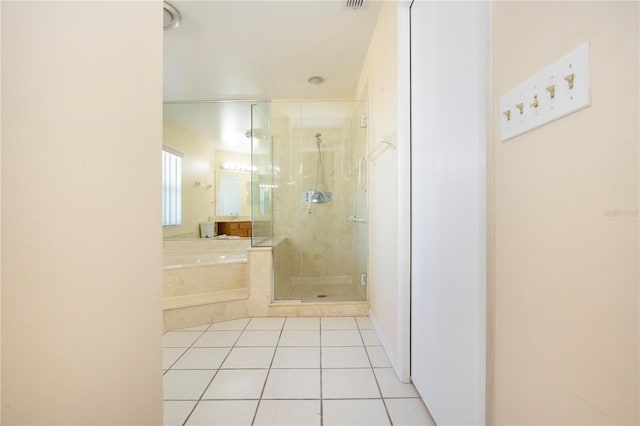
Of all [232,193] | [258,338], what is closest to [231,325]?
[258,338]

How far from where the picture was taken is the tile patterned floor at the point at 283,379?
128cm

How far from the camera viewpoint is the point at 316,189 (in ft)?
11.7

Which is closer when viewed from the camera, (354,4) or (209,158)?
(354,4)

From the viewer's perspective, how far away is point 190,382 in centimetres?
155

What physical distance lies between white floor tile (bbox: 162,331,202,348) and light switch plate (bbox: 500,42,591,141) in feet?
7.73

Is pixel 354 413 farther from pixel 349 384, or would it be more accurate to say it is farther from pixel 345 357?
pixel 345 357

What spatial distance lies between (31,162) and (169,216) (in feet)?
12.7

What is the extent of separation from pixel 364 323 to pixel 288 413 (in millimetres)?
1253

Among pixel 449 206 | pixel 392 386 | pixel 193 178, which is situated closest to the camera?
pixel 449 206

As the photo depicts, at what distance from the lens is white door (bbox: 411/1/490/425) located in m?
0.83

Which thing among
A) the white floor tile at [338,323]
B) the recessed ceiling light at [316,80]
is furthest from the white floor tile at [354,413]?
the recessed ceiling light at [316,80]

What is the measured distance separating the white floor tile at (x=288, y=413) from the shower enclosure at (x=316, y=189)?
188cm

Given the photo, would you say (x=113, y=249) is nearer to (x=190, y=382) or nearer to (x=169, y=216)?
(x=190, y=382)

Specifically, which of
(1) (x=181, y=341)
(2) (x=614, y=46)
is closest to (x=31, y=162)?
(2) (x=614, y=46)
